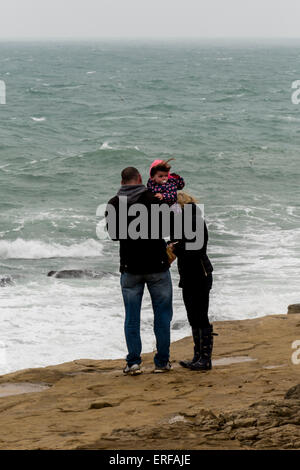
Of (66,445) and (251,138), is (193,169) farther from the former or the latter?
(66,445)

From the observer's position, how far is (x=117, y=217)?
5.62 metres

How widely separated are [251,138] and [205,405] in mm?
36941

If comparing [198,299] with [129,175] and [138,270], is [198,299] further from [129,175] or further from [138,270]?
[129,175]

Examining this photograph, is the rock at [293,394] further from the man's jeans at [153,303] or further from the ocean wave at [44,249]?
the ocean wave at [44,249]

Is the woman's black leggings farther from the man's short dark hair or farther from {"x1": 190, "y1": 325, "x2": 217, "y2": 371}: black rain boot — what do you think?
the man's short dark hair

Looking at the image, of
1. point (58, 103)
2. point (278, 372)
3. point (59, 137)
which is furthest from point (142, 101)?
point (278, 372)

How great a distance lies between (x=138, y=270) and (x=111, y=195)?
69.6 feet

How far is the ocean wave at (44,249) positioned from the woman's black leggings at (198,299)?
1254cm

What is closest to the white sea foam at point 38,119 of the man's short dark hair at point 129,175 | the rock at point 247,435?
the man's short dark hair at point 129,175

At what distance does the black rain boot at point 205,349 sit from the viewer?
238 inches

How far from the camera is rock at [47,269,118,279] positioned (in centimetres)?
1583

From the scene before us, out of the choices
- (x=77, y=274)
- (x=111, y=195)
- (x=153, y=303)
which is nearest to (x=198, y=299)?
(x=153, y=303)
